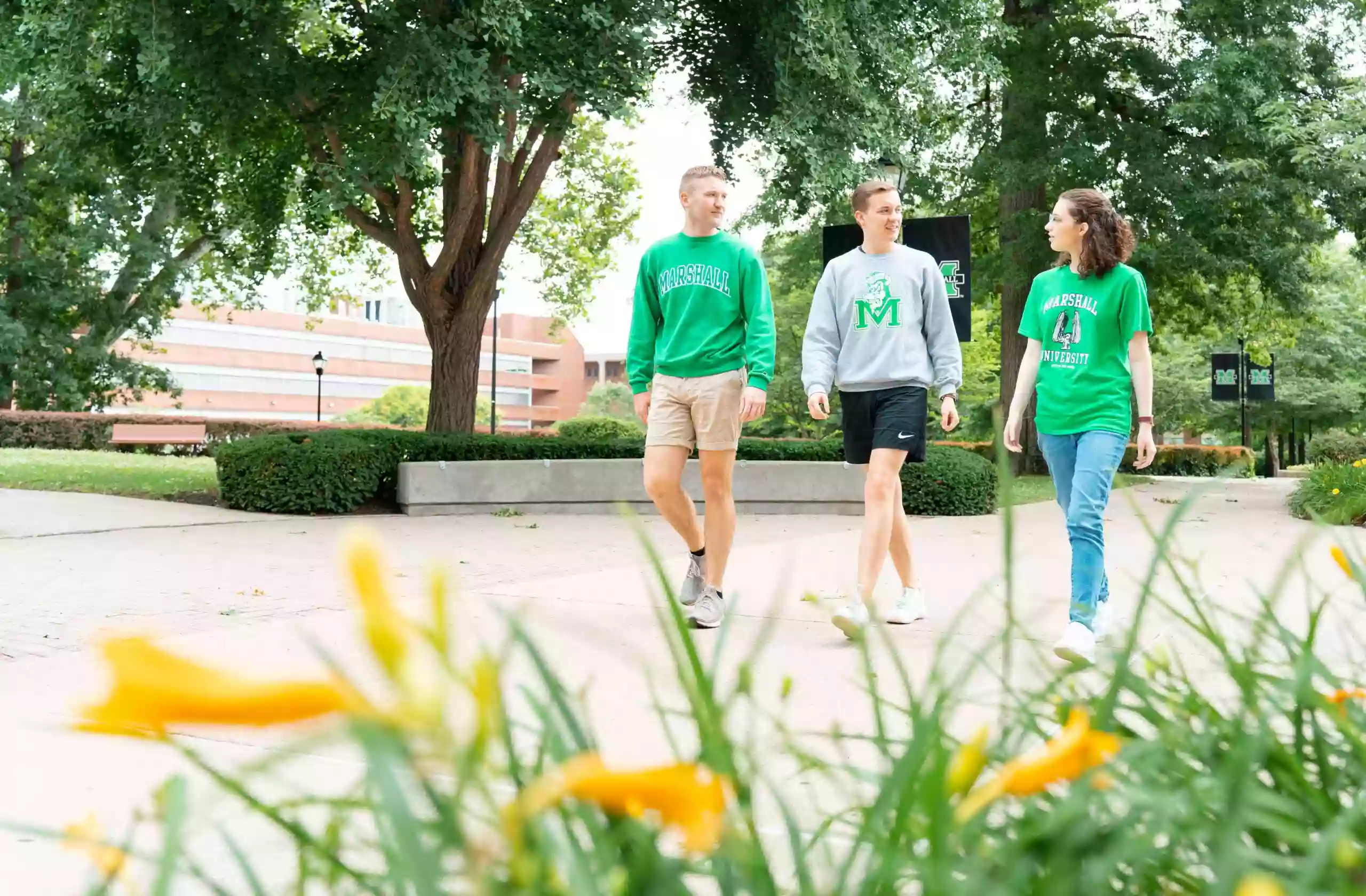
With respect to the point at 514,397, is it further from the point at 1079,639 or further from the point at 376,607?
the point at 376,607

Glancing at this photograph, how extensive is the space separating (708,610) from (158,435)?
2382 centimetres

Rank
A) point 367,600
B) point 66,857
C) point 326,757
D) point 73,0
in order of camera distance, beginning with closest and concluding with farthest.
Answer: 1. point 367,600
2. point 66,857
3. point 326,757
4. point 73,0

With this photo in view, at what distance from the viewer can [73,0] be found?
11484 millimetres

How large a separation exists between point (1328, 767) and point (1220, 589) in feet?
19.8

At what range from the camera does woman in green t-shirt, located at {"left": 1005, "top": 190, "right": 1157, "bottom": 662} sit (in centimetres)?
491

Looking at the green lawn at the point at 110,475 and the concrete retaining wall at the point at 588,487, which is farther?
the green lawn at the point at 110,475

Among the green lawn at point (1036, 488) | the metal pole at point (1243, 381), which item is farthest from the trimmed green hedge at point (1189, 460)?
the green lawn at point (1036, 488)

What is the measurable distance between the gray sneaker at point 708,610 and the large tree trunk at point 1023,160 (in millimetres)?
14487

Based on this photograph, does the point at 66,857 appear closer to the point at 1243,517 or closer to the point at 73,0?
the point at 73,0

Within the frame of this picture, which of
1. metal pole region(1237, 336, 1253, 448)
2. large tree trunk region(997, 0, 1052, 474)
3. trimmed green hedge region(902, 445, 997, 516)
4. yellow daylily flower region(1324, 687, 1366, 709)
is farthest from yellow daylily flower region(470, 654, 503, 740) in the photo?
metal pole region(1237, 336, 1253, 448)

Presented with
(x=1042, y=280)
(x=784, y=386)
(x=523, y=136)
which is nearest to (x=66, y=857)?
(x=1042, y=280)

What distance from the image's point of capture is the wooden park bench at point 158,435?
2539 centimetres

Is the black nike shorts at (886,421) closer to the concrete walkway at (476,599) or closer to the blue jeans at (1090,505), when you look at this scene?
the blue jeans at (1090,505)

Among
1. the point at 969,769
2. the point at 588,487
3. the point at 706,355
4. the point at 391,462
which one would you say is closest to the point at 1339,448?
the point at 588,487
